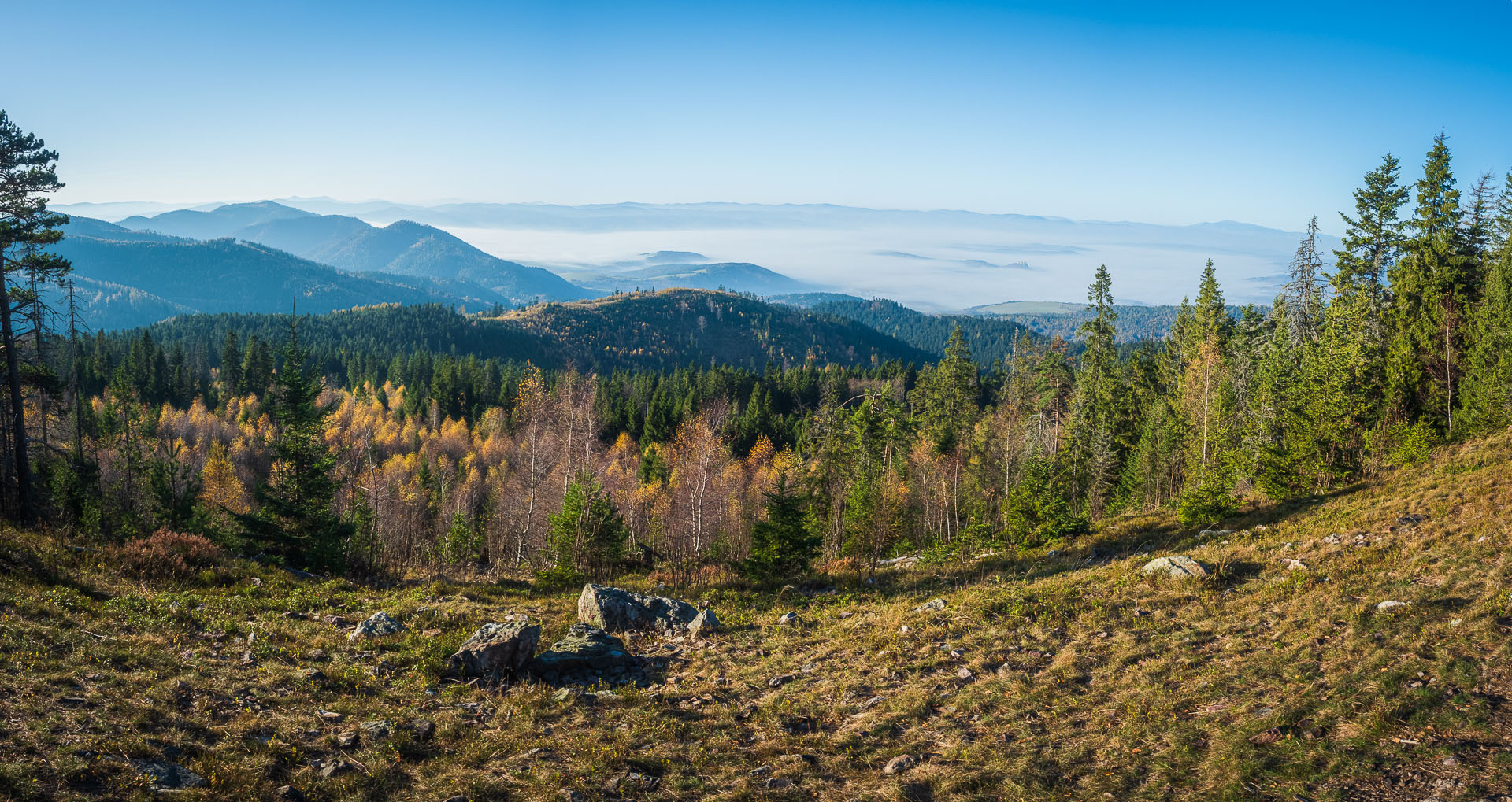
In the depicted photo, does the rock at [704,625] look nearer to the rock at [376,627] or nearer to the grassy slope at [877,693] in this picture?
the grassy slope at [877,693]

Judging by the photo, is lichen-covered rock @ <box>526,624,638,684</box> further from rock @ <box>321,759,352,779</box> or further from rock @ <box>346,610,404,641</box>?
rock @ <box>321,759,352,779</box>

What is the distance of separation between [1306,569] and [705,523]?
117ft

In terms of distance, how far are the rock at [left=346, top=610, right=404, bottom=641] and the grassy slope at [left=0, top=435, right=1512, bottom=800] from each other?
0.37 metres

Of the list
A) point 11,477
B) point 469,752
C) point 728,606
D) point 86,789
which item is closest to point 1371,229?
point 728,606

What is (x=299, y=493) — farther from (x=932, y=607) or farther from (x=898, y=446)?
(x=898, y=446)

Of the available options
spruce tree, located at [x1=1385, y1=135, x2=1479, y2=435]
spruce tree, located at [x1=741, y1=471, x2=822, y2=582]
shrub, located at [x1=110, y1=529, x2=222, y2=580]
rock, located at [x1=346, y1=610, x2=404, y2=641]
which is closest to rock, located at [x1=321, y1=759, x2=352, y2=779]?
rock, located at [x1=346, y1=610, x2=404, y2=641]

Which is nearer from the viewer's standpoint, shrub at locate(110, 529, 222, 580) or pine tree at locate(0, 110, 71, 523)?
shrub at locate(110, 529, 222, 580)

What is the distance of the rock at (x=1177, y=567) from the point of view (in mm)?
16894

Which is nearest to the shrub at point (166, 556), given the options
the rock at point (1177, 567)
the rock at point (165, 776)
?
the rock at point (165, 776)

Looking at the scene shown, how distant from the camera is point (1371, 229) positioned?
36.7 metres

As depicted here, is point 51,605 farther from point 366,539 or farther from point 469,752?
point 366,539

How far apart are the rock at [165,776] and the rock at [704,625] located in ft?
32.5

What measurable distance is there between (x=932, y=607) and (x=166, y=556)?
20.0 meters

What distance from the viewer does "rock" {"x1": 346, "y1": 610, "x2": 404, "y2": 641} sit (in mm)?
14045
